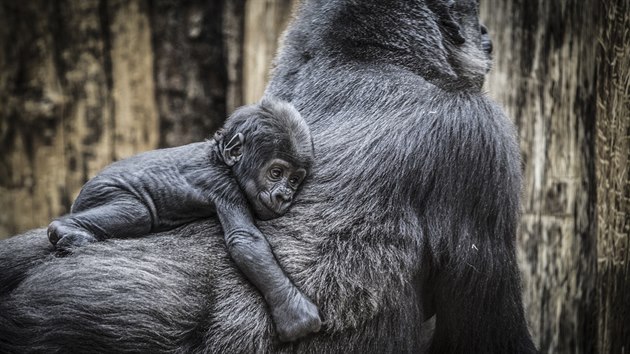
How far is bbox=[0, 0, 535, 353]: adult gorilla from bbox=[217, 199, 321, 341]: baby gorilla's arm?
0.05 meters

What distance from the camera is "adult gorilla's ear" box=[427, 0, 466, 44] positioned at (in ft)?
11.1

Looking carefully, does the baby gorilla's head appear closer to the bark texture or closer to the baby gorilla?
the baby gorilla

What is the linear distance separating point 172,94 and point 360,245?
9.70 ft

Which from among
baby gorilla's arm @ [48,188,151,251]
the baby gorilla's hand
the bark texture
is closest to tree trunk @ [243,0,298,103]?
the bark texture

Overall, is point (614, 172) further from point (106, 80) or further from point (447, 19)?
point (106, 80)

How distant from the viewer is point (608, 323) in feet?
11.6

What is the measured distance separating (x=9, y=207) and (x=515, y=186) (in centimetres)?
365

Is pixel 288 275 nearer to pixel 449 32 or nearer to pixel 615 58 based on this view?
pixel 449 32

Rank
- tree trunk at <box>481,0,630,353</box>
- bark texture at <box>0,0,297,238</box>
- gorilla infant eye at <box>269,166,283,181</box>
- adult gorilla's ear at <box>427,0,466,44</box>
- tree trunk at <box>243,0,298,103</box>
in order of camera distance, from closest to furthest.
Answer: gorilla infant eye at <box>269,166,283,181</box> → adult gorilla's ear at <box>427,0,466,44</box> → tree trunk at <box>481,0,630,353</box> → bark texture at <box>0,0,297,238</box> → tree trunk at <box>243,0,298,103</box>

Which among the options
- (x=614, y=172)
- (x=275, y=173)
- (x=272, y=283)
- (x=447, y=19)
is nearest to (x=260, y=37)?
(x=447, y=19)

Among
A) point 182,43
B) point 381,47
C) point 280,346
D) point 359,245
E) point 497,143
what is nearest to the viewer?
point 280,346

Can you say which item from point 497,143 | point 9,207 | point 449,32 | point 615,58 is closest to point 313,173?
point 497,143

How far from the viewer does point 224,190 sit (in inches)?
106

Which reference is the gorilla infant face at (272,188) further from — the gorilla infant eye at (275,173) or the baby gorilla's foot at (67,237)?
the baby gorilla's foot at (67,237)
